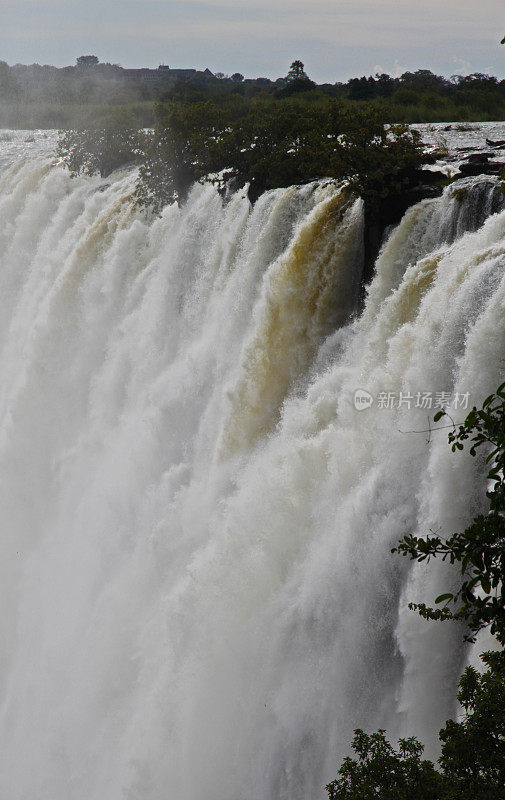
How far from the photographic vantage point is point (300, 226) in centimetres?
1239

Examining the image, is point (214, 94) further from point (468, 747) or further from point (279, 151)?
point (468, 747)

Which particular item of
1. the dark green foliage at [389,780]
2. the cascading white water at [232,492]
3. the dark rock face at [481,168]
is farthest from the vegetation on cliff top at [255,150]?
the dark green foliage at [389,780]

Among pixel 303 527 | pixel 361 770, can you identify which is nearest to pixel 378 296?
pixel 303 527

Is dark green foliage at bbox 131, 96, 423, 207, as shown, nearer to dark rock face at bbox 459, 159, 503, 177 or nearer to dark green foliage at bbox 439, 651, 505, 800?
dark rock face at bbox 459, 159, 503, 177

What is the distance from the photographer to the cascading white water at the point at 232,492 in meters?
8.69

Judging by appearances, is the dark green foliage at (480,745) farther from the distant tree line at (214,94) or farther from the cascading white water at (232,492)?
the distant tree line at (214,94)

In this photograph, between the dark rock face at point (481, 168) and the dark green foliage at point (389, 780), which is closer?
the dark green foliage at point (389, 780)

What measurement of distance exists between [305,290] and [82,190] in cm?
1108

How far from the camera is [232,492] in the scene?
11.9 m

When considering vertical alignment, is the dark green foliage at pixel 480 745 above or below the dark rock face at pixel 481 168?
below

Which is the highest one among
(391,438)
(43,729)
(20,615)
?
(391,438)

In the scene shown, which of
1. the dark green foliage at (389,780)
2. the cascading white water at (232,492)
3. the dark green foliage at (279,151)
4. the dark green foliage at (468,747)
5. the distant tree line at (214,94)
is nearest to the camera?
the dark green foliage at (468,747)

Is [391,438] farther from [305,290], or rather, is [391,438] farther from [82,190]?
[82,190]

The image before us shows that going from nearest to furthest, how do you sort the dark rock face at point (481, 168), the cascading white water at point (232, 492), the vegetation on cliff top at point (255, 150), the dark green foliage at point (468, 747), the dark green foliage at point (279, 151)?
the dark green foliage at point (468, 747), the cascading white water at point (232, 492), the dark rock face at point (481, 168), the dark green foliage at point (279, 151), the vegetation on cliff top at point (255, 150)
